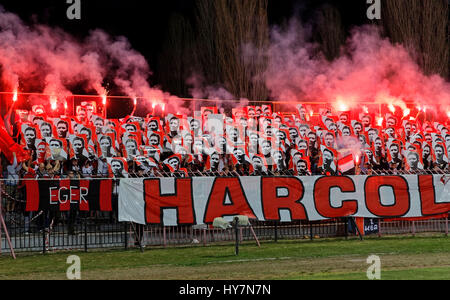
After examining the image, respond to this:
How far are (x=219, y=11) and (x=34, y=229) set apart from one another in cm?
1921

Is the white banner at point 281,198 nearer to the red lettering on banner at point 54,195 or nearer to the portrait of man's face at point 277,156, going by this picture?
the red lettering on banner at point 54,195

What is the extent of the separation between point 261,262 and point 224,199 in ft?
13.3

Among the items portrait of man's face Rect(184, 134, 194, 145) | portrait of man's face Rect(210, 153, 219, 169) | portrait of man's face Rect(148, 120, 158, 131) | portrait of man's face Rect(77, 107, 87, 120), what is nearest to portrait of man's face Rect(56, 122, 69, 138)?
portrait of man's face Rect(77, 107, 87, 120)

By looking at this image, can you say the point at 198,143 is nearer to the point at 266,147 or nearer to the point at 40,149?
the point at 266,147

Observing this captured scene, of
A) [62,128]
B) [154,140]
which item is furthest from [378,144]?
[62,128]

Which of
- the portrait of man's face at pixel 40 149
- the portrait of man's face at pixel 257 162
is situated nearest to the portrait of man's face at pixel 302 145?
the portrait of man's face at pixel 257 162

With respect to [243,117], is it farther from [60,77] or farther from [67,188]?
[60,77]

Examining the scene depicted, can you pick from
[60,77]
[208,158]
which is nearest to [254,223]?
[208,158]

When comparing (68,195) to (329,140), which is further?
(329,140)

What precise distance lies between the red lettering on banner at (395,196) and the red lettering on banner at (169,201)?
4.67 m

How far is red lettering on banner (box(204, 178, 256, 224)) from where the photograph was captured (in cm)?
1841

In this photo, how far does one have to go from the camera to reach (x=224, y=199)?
18.5 meters

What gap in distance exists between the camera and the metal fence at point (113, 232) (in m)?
17.7

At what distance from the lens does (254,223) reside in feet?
64.3
